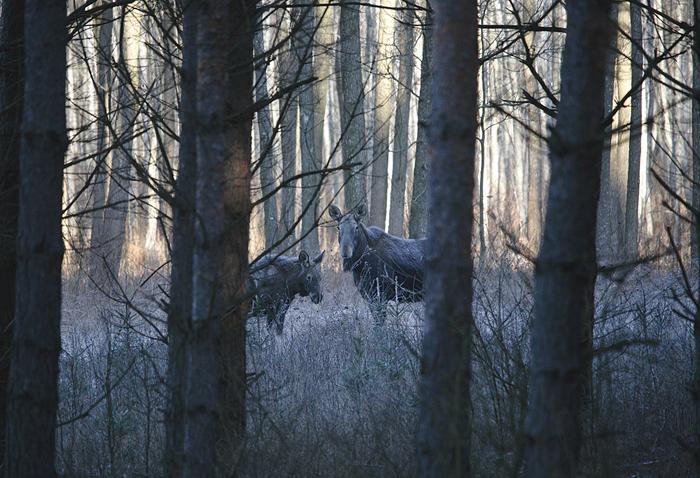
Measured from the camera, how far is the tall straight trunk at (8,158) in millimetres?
5082

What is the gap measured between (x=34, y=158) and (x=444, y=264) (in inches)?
73.8

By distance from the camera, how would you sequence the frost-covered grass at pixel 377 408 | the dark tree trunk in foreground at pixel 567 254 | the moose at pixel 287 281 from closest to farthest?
the dark tree trunk in foreground at pixel 567 254, the frost-covered grass at pixel 377 408, the moose at pixel 287 281

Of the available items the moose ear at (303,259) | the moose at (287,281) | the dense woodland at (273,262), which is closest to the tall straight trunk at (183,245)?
the dense woodland at (273,262)

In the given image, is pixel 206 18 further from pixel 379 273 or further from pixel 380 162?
pixel 380 162

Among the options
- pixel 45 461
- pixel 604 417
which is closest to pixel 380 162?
pixel 604 417

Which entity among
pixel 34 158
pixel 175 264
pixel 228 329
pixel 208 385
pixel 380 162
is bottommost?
pixel 208 385

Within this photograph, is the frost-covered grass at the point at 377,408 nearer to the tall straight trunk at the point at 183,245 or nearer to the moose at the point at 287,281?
the tall straight trunk at the point at 183,245

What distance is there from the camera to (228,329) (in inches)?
182

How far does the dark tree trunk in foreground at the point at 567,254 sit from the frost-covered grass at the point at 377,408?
538 millimetres

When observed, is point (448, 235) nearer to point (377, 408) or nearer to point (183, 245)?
point (183, 245)

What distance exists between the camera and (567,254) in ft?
9.34

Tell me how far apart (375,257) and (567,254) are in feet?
32.3

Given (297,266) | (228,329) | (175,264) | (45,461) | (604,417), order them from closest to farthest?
(45,461) < (175,264) < (228,329) < (604,417) < (297,266)

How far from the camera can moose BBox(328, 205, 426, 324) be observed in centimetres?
1226
